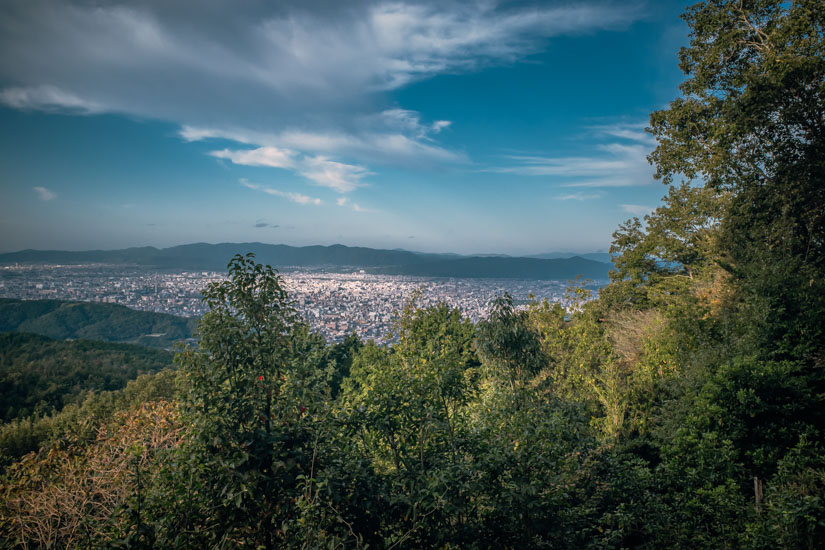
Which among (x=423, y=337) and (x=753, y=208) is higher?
(x=753, y=208)

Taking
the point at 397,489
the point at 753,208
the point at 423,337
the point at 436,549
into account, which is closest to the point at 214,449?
the point at 397,489

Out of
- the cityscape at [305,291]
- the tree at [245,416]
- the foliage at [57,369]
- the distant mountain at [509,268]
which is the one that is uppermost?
the distant mountain at [509,268]

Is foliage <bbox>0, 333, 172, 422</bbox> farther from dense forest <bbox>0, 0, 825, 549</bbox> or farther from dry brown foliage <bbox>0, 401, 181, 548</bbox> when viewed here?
dense forest <bbox>0, 0, 825, 549</bbox>

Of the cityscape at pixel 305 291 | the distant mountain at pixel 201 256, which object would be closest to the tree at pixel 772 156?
the cityscape at pixel 305 291

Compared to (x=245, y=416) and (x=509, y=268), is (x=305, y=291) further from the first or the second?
(x=509, y=268)

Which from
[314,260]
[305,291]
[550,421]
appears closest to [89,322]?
[305,291]

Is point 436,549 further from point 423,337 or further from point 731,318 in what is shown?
point 423,337

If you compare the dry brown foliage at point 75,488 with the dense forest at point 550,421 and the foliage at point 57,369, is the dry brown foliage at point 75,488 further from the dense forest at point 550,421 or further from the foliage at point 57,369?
the foliage at point 57,369
